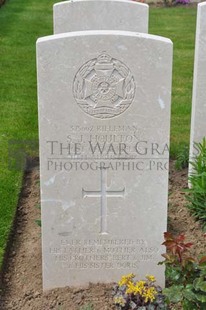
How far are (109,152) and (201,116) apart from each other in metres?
1.71

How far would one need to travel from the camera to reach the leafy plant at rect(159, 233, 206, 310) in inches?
120

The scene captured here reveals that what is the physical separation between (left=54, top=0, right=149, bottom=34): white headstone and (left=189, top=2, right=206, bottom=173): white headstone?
2.11ft

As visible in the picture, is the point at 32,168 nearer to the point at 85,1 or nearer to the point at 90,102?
the point at 85,1

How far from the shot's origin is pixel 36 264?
4281mm

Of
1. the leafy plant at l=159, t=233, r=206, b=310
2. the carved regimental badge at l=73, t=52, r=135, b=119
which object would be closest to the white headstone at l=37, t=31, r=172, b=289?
the carved regimental badge at l=73, t=52, r=135, b=119

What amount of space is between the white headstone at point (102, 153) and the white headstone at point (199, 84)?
4.96 feet

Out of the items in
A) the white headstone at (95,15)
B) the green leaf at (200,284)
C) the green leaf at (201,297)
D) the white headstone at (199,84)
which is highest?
the white headstone at (95,15)

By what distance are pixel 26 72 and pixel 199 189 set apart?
512cm

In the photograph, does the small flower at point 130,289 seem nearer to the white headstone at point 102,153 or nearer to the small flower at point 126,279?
the small flower at point 126,279

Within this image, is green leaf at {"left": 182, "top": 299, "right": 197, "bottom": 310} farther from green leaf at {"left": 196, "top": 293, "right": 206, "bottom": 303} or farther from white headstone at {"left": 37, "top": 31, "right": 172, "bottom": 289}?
white headstone at {"left": 37, "top": 31, "right": 172, "bottom": 289}

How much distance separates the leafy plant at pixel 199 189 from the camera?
4.71 meters

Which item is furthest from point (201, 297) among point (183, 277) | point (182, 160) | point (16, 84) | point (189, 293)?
point (16, 84)

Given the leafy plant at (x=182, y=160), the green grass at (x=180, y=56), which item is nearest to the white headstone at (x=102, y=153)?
the leafy plant at (x=182, y=160)

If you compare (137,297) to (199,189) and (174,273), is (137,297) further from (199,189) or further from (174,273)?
(199,189)
